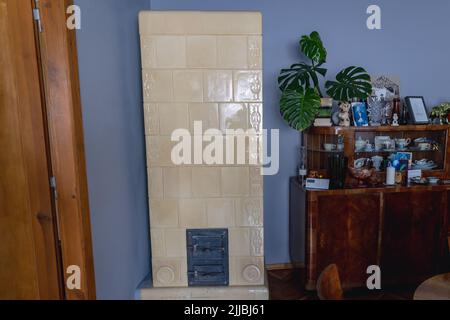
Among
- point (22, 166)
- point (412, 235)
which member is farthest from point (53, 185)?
point (412, 235)

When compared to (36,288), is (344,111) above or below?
above

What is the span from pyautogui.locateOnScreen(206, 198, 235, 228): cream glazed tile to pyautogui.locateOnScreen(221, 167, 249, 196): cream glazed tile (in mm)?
63

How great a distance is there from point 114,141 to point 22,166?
519 millimetres

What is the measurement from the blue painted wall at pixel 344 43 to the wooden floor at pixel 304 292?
39 cm

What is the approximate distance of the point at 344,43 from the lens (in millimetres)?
2396

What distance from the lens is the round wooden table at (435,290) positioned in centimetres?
100

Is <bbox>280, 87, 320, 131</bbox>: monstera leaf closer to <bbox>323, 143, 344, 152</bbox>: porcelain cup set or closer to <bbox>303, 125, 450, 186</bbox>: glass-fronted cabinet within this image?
<bbox>303, 125, 450, 186</bbox>: glass-fronted cabinet

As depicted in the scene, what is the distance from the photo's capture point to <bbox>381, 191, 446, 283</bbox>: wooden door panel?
6.79 feet

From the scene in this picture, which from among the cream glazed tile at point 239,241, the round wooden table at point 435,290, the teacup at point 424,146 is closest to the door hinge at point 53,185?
the cream glazed tile at point 239,241

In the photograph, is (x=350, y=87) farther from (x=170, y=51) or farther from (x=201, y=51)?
(x=170, y=51)
